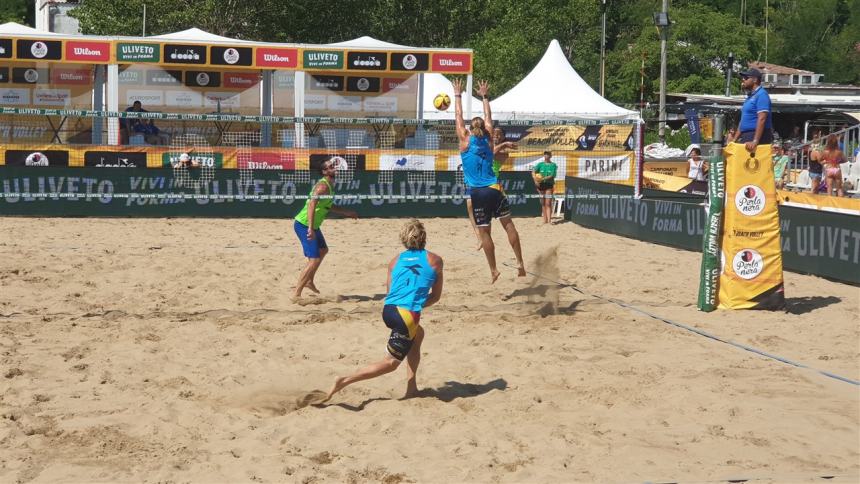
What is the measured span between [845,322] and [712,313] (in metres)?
1.23

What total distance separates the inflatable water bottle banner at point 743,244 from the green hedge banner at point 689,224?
1.97m

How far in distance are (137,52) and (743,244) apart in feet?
53.2

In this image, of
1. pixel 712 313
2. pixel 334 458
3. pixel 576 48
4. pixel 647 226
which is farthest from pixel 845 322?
pixel 576 48

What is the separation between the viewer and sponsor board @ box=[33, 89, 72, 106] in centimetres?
2416

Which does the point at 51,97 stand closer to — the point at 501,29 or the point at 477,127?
the point at 477,127

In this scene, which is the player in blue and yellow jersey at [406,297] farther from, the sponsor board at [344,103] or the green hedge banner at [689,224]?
the sponsor board at [344,103]

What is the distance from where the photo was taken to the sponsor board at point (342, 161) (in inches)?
818

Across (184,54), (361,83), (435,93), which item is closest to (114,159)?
(184,54)

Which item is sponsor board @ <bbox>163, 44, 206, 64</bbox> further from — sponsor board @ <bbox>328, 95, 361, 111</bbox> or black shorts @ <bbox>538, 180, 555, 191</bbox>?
black shorts @ <bbox>538, 180, 555, 191</bbox>

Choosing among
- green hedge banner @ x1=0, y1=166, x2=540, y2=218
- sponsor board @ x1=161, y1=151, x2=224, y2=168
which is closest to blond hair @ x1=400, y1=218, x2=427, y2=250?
green hedge banner @ x1=0, y1=166, x2=540, y2=218

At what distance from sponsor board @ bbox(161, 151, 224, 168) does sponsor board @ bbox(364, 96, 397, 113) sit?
6.21 meters

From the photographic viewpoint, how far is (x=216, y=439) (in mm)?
6242

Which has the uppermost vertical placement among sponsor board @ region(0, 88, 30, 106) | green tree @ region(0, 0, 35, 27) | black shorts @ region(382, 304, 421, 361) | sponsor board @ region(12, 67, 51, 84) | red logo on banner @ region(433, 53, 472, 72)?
green tree @ region(0, 0, 35, 27)

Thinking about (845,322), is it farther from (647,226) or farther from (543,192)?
(543,192)
